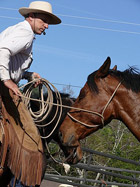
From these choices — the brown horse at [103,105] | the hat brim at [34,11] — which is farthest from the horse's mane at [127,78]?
the hat brim at [34,11]

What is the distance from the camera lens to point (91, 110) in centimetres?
543

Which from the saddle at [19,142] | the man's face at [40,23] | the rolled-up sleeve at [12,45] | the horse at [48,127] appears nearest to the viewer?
the rolled-up sleeve at [12,45]

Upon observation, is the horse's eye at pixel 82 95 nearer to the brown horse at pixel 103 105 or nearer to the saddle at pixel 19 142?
the brown horse at pixel 103 105

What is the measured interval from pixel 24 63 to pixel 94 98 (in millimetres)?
1071

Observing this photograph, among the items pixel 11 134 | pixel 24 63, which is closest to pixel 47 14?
pixel 24 63

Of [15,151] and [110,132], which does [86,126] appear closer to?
[15,151]

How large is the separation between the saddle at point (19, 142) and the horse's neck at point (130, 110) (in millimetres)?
1153

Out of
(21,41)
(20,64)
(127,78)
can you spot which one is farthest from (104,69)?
(21,41)

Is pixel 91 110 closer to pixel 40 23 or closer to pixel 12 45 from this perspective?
pixel 40 23

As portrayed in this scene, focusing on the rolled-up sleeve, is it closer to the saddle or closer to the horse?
the saddle

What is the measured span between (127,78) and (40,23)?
1323mm

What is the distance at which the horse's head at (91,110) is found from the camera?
5363 millimetres

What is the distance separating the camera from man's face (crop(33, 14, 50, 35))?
5.05m

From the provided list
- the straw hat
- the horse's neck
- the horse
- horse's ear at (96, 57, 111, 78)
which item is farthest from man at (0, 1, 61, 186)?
the horse's neck
